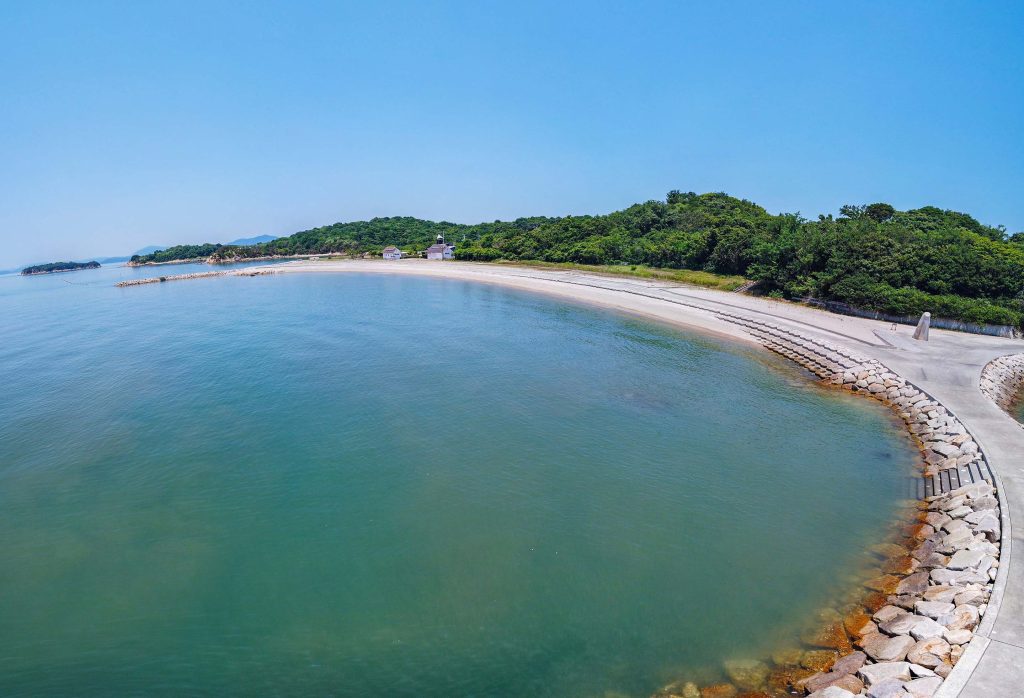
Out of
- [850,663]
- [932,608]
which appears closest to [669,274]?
[932,608]

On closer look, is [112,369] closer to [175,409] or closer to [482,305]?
[175,409]

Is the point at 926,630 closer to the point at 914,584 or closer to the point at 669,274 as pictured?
the point at 914,584

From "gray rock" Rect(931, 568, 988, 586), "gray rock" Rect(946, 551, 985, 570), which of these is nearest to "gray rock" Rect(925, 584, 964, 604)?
"gray rock" Rect(931, 568, 988, 586)

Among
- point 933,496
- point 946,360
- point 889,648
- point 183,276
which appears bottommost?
point 889,648

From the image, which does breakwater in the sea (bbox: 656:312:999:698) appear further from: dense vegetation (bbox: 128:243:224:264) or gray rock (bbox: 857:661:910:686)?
dense vegetation (bbox: 128:243:224:264)

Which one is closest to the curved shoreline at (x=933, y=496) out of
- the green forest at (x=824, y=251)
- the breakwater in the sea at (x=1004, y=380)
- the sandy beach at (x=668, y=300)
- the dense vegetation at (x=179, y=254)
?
the sandy beach at (x=668, y=300)

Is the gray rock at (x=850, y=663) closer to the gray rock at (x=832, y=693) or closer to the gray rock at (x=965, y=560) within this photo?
the gray rock at (x=832, y=693)
